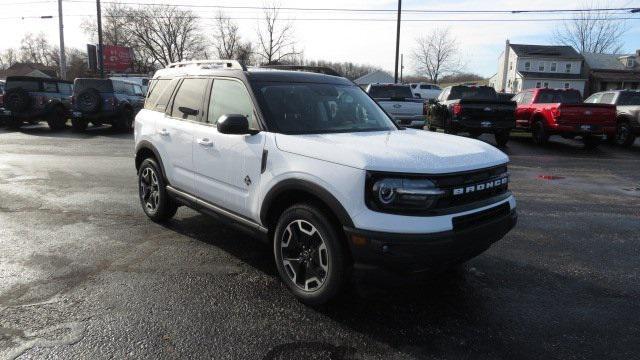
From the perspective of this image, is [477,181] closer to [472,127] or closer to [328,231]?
[328,231]

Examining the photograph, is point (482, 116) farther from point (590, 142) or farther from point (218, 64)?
point (218, 64)

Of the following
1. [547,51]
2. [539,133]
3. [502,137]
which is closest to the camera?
[502,137]

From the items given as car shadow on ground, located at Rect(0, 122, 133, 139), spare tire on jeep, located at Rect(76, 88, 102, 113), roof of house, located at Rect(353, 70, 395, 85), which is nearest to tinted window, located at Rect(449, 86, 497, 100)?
car shadow on ground, located at Rect(0, 122, 133, 139)

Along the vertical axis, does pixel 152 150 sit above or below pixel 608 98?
below

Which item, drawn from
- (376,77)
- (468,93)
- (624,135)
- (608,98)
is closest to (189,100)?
(468,93)

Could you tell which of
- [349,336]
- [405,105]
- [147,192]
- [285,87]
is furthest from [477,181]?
[405,105]

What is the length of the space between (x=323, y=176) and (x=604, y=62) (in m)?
69.6

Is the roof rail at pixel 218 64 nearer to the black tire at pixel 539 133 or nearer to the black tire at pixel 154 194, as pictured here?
the black tire at pixel 154 194

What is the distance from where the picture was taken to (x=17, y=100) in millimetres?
16375

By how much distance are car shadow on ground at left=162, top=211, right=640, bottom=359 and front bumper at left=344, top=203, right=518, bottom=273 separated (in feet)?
0.40

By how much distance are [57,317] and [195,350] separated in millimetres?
1179

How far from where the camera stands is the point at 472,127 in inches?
515

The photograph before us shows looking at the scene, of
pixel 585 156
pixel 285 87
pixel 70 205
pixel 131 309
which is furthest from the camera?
pixel 585 156

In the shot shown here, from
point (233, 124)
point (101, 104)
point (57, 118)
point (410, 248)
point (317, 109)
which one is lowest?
point (410, 248)
